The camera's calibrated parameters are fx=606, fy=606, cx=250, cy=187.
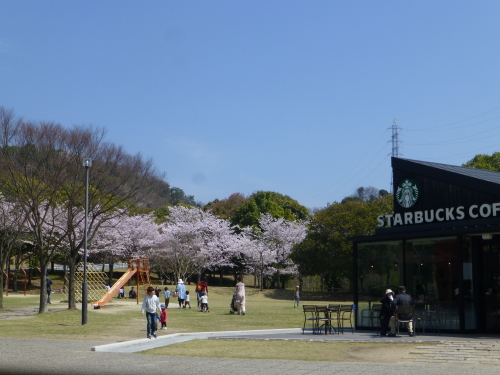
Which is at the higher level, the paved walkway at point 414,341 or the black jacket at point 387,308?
the black jacket at point 387,308

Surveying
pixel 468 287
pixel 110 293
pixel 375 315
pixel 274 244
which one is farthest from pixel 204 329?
pixel 274 244

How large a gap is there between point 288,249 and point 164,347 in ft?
154

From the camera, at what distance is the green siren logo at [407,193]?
20.3 metres

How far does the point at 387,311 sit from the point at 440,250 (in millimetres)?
2500

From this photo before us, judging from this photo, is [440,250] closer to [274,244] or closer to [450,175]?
[450,175]

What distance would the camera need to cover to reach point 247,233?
65625mm

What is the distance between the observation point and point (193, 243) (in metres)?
58.3

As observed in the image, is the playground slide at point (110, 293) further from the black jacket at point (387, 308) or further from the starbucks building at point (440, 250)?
the black jacket at point (387, 308)

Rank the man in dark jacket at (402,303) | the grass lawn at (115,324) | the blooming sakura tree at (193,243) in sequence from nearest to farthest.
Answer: the man in dark jacket at (402,303) < the grass lawn at (115,324) < the blooming sakura tree at (193,243)

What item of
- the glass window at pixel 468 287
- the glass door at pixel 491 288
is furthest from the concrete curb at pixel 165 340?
the glass door at pixel 491 288

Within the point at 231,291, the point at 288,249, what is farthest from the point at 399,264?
the point at 288,249

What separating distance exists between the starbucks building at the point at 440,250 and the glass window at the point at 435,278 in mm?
29

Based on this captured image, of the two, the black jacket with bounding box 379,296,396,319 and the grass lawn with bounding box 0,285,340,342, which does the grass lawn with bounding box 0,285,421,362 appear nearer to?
the grass lawn with bounding box 0,285,340,342

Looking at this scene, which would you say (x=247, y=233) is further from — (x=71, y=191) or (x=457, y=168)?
(x=457, y=168)
